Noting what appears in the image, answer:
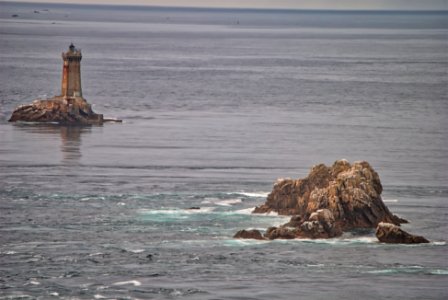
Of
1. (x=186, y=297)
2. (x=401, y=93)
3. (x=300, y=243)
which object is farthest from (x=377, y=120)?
(x=186, y=297)

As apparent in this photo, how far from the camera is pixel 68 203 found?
9362 cm

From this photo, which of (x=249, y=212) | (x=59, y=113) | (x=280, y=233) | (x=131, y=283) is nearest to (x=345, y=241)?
(x=280, y=233)

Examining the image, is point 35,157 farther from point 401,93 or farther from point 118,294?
point 401,93

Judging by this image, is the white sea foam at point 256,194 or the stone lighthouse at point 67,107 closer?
the white sea foam at point 256,194

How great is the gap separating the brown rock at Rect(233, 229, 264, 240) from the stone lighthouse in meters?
59.1

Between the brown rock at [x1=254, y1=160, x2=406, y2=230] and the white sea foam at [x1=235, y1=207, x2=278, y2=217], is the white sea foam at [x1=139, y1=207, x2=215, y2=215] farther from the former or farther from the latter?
the brown rock at [x1=254, y1=160, x2=406, y2=230]

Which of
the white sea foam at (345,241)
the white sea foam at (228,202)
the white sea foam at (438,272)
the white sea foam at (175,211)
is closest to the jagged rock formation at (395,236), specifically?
the white sea foam at (345,241)

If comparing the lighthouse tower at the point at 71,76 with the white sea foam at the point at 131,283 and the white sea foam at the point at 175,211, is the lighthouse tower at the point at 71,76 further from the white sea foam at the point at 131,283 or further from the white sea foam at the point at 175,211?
the white sea foam at the point at 131,283

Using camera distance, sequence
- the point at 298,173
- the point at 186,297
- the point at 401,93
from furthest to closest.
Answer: the point at 401,93, the point at 298,173, the point at 186,297

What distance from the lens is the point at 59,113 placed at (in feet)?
456

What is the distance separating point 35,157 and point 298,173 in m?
21.5

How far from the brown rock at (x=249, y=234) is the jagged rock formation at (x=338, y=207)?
0.49 m

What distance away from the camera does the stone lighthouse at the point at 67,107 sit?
138250 millimetres

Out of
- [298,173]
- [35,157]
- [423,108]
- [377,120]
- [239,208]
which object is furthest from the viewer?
[423,108]
